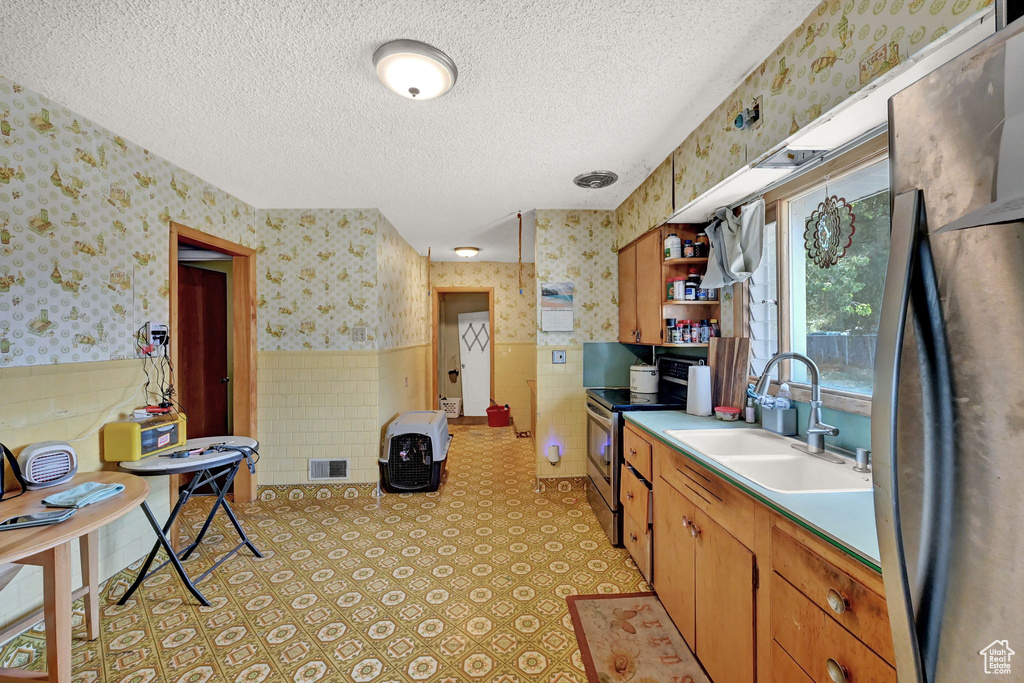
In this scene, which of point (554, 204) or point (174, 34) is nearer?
point (174, 34)

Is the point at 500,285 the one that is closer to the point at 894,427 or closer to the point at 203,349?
the point at 203,349

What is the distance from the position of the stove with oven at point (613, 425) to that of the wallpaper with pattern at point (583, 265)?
558mm

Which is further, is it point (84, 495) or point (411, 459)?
point (411, 459)

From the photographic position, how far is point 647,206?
9.92ft

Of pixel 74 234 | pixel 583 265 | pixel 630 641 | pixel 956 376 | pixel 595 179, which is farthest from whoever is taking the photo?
pixel 583 265

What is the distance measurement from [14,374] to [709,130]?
3346 mm

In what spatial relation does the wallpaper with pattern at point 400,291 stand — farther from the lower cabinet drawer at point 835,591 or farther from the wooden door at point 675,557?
the lower cabinet drawer at point 835,591

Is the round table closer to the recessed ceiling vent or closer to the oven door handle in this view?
the oven door handle

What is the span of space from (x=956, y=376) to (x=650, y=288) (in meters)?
2.55

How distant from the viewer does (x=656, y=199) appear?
2.85m

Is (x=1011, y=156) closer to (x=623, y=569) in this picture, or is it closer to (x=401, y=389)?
(x=623, y=569)

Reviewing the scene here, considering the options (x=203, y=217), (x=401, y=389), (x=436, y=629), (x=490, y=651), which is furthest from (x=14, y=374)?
(x=401, y=389)

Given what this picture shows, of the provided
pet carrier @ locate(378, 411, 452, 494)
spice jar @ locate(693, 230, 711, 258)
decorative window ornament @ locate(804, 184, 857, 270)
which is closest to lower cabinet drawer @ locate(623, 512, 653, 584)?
decorative window ornament @ locate(804, 184, 857, 270)

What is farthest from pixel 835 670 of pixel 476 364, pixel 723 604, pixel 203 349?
pixel 476 364
